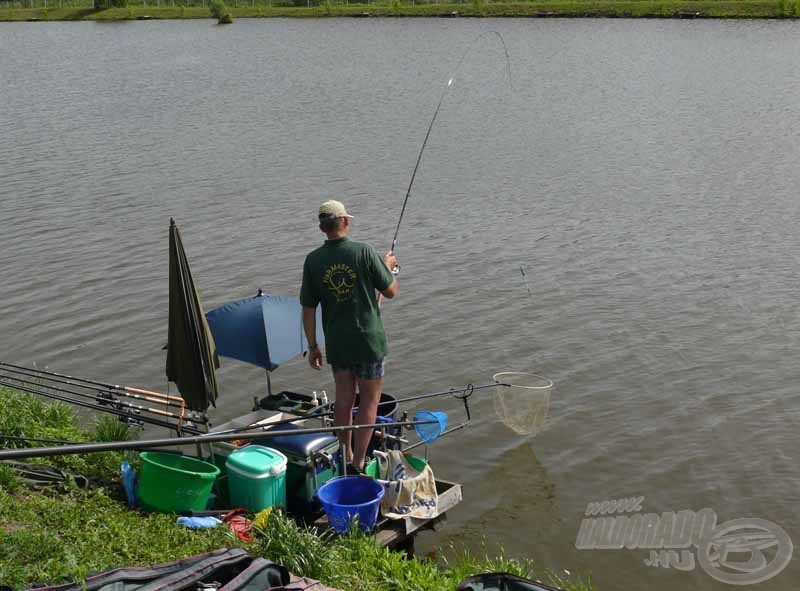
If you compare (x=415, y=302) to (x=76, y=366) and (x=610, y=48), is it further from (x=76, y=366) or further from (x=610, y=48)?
(x=610, y=48)

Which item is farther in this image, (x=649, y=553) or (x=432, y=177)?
(x=432, y=177)

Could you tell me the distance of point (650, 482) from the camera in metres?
8.30

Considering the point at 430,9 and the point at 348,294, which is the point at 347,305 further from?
the point at 430,9

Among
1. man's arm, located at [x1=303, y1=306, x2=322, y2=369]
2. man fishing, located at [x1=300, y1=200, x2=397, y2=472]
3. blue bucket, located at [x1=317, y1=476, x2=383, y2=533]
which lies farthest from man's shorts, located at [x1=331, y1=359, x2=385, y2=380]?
blue bucket, located at [x1=317, y1=476, x2=383, y2=533]

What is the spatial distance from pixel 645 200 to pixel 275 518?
1194 cm

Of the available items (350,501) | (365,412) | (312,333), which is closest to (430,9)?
(312,333)

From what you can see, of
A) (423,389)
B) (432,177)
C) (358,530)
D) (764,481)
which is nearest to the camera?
(358,530)

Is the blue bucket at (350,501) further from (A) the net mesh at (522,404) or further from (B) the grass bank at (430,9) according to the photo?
(B) the grass bank at (430,9)

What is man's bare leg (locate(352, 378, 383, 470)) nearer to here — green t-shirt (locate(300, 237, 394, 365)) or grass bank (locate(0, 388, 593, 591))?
green t-shirt (locate(300, 237, 394, 365))

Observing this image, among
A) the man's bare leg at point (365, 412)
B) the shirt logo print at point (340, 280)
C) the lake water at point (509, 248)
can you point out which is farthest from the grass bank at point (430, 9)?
the shirt logo print at point (340, 280)

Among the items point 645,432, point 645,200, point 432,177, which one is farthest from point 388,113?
point 645,432

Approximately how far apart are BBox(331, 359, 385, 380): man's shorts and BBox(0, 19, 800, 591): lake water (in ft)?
5.26

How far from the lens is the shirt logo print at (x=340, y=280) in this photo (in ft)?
21.2

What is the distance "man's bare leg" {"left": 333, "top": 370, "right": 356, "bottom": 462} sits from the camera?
22.1 feet
